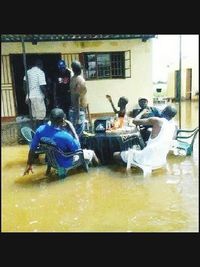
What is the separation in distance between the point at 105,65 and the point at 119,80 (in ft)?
2.50

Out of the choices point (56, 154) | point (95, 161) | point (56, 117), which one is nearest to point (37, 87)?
point (95, 161)

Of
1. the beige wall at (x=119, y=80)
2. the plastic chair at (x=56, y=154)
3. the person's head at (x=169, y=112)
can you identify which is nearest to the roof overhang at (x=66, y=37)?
the beige wall at (x=119, y=80)

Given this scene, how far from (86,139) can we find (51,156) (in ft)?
3.69

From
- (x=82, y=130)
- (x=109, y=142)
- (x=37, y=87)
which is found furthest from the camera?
(x=37, y=87)

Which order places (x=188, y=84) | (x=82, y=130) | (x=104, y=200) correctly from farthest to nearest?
(x=188, y=84), (x=82, y=130), (x=104, y=200)

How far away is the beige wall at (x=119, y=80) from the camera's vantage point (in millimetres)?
12211

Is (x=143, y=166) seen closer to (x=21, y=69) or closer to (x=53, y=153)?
(x=53, y=153)

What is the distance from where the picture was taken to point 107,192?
17.5 ft

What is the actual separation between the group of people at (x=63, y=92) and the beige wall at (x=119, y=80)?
9.40 feet

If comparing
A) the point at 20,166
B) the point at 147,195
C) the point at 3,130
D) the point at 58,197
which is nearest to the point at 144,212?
the point at 147,195

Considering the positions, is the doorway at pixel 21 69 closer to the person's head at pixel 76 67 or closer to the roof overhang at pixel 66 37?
the roof overhang at pixel 66 37

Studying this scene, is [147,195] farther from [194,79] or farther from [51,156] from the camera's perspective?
[194,79]

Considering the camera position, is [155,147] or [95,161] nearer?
[155,147]

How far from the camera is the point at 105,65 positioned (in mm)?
12547
